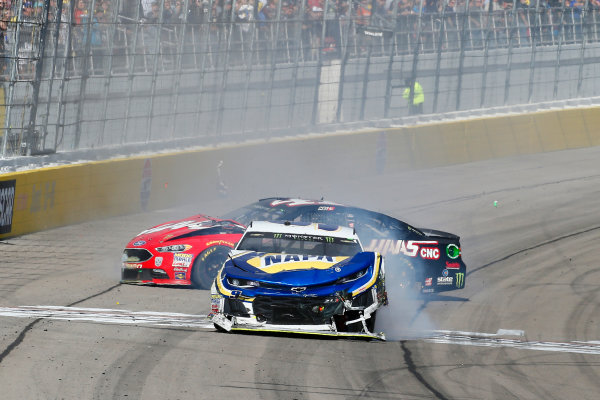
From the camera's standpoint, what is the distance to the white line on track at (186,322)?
10602 millimetres

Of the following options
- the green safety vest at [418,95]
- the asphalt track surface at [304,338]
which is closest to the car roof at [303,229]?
the asphalt track surface at [304,338]

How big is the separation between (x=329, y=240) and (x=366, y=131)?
13.7 m

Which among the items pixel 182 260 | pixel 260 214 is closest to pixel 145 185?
pixel 260 214

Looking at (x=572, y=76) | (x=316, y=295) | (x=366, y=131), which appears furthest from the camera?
(x=572, y=76)

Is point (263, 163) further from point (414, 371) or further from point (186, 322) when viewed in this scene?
point (414, 371)

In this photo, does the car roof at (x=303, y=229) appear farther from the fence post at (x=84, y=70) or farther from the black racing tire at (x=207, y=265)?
the fence post at (x=84, y=70)

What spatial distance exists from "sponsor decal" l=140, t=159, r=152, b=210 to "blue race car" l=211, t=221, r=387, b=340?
9.69 meters

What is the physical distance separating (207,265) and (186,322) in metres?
1.92

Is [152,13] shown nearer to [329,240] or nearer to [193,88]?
[193,88]

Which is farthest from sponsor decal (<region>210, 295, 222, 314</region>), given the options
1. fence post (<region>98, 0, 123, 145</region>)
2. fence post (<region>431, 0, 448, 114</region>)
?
fence post (<region>431, 0, 448, 114</region>)

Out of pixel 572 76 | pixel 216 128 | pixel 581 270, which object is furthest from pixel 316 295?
pixel 572 76

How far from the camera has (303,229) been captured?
1160 cm

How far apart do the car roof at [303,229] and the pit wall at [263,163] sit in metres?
6.81

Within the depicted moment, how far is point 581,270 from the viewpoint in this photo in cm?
1532
